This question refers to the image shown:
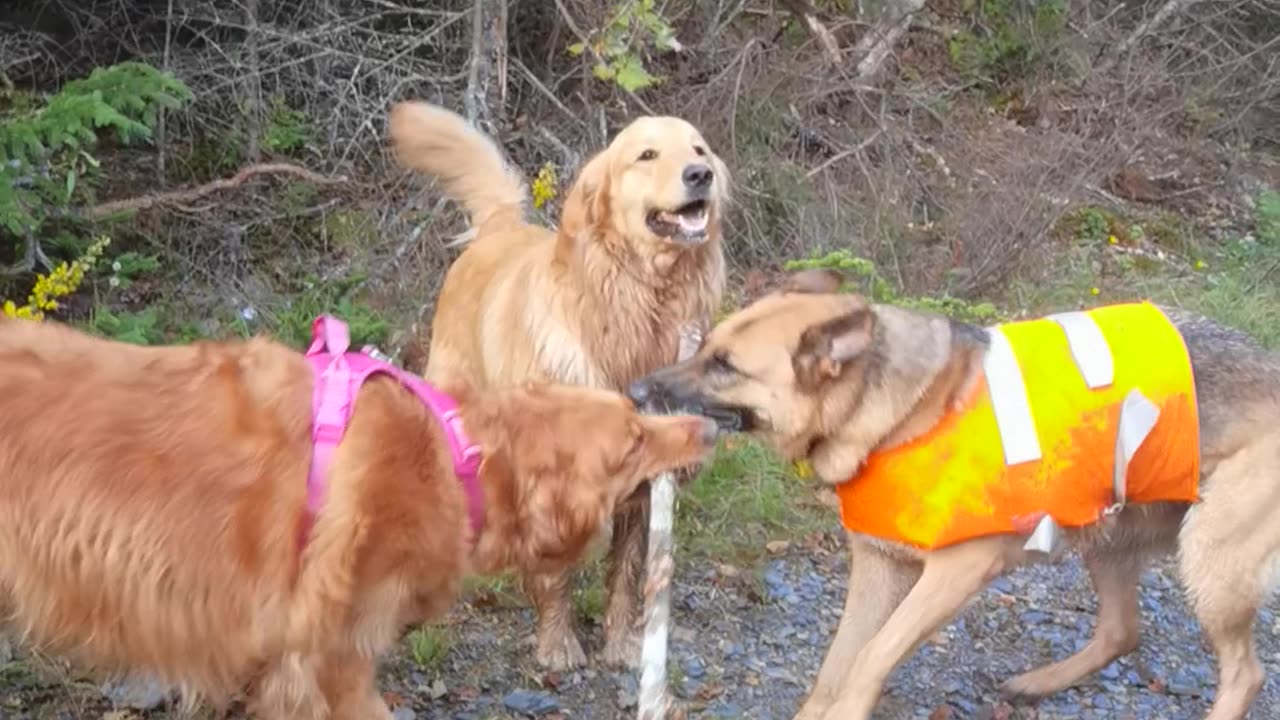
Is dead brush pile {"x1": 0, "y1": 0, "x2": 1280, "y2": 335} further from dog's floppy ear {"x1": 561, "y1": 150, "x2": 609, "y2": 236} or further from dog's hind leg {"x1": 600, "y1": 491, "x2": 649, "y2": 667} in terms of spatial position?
dog's hind leg {"x1": 600, "y1": 491, "x2": 649, "y2": 667}

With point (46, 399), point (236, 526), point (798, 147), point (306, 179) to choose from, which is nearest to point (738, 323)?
point (236, 526)

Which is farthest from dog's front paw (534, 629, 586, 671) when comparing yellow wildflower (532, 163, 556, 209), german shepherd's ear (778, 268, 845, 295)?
yellow wildflower (532, 163, 556, 209)

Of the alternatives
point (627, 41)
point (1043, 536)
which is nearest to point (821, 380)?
point (1043, 536)

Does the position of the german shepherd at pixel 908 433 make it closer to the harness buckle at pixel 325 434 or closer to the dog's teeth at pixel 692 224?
the dog's teeth at pixel 692 224

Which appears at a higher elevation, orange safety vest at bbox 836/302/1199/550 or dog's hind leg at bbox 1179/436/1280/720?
orange safety vest at bbox 836/302/1199/550

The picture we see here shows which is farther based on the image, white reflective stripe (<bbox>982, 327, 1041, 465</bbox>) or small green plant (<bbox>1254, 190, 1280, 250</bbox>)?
small green plant (<bbox>1254, 190, 1280, 250</bbox>)

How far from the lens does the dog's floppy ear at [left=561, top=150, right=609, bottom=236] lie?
4.89m

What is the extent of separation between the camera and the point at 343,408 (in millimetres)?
3426

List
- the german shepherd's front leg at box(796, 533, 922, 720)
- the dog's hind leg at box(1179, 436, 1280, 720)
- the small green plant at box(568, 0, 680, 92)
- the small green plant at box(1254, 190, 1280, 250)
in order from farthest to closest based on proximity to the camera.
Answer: the small green plant at box(1254, 190, 1280, 250) → the small green plant at box(568, 0, 680, 92) → the german shepherd's front leg at box(796, 533, 922, 720) → the dog's hind leg at box(1179, 436, 1280, 720)

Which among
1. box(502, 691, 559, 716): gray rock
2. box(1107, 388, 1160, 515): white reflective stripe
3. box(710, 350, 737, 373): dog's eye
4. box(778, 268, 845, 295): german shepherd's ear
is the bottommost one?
box(502, 691, 559, 716): gray rock

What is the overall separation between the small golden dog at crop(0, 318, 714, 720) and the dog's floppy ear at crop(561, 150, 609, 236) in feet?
4.50

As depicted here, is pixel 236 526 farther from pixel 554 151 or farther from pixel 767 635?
pixel 554 151

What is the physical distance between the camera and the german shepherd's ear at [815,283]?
182 inches

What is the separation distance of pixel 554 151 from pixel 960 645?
4594mm
